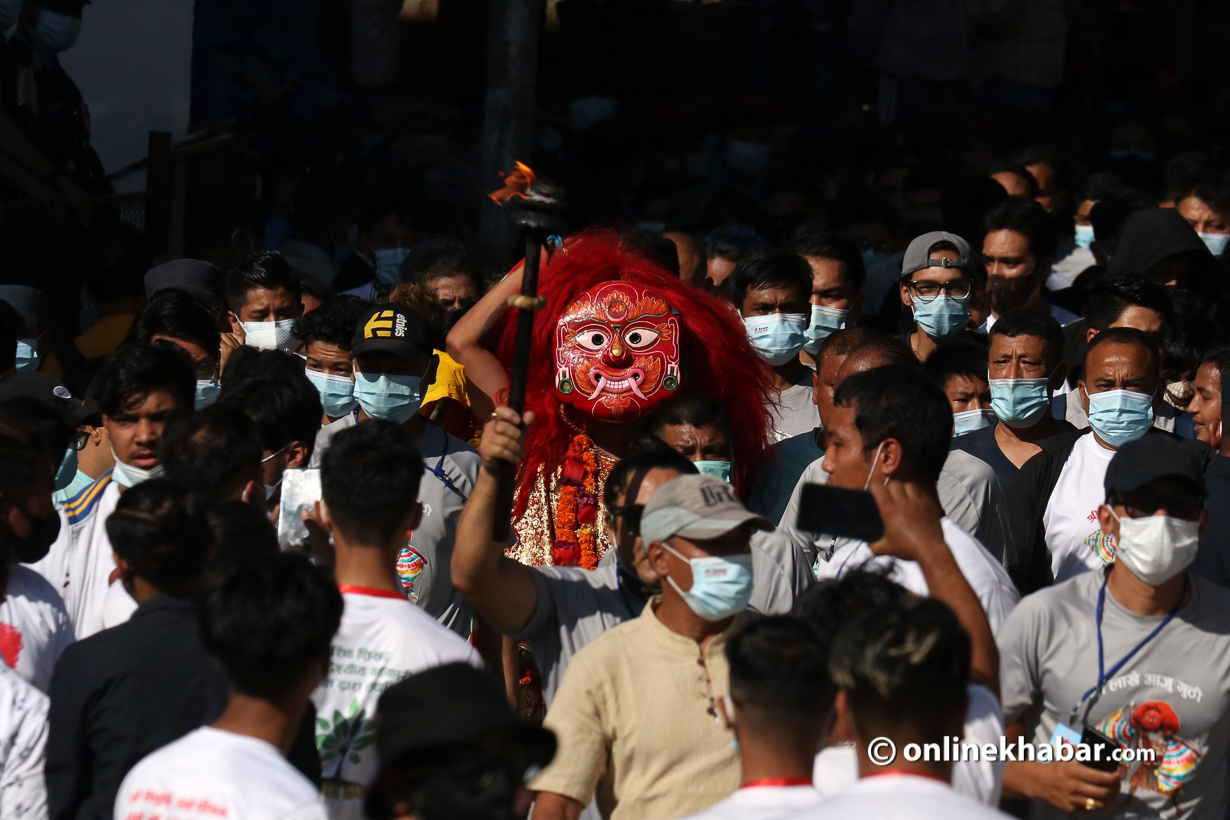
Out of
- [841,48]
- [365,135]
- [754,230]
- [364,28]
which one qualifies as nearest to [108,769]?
[754,230]

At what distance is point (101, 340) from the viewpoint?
21.3 ft

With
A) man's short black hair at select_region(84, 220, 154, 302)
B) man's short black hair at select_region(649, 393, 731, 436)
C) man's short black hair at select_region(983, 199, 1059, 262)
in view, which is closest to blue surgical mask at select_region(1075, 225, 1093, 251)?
man's short black hair at select_region(983, 199, 1059, 262)

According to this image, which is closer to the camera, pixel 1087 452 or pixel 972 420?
pixel 1087 452

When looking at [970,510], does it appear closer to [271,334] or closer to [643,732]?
[643,732]

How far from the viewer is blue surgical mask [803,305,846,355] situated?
21.7ft

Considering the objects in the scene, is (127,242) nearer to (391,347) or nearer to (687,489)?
(391,347)

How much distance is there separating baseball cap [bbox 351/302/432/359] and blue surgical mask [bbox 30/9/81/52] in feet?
11.6

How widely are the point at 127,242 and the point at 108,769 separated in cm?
407

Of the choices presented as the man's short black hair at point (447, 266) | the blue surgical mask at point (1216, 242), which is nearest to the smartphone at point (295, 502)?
the man's short black hair at point (447, 266)

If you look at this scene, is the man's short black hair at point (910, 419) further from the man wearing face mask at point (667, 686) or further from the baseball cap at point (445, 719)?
the baseball cap at point (445, 719)

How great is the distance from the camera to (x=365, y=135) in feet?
36.0

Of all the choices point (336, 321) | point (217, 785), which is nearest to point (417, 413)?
point (336, 321)

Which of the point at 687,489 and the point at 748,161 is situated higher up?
the point at 748,161

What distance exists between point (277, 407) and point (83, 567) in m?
0.86
